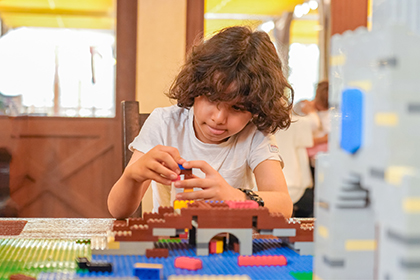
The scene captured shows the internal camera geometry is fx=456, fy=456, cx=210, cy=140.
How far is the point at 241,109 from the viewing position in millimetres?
1021

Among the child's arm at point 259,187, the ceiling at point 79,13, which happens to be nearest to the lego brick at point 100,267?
the child's arm at point 259,187

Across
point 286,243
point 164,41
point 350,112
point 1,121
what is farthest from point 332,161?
point 1,121

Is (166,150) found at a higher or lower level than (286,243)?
higher

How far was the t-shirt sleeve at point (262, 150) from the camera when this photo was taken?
116 cm

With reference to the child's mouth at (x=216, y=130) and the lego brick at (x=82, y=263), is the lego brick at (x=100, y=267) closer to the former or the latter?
the lego brick at (x=82, y=263)

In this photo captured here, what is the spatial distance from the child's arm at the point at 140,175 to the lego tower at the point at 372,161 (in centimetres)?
42

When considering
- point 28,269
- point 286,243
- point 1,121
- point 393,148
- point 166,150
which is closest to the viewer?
point 393,148

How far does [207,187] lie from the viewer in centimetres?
85

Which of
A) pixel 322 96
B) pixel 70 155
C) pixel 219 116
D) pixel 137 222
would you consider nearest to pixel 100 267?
pixel 137 222

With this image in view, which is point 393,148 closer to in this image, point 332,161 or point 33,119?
point 332,161

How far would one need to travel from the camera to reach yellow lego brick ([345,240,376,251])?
41 cm

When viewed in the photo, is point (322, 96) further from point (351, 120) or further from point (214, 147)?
point (351, 120)

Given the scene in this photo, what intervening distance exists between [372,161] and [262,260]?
31 centimetres

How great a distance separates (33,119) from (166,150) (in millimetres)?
1860
